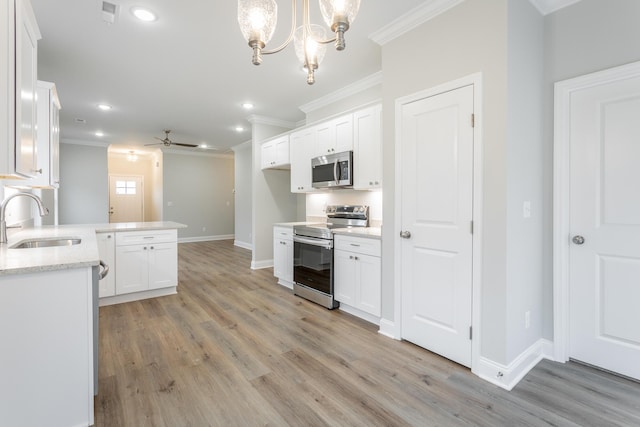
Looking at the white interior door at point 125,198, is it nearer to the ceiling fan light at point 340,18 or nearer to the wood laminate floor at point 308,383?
the wood laminate floor at point 308,383

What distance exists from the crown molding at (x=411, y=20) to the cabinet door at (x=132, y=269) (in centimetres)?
353

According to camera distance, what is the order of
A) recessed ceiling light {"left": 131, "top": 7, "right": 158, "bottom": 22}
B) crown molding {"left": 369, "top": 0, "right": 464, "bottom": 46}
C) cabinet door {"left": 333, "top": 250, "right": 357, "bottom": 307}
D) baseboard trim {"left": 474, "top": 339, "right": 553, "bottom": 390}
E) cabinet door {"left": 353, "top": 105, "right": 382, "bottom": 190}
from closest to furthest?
baseboard trim {"left": 474, "top": 339, "right": 553, "bottom": 390} < crown molding {"left": 369, "top": 0, "right": 464, "bottom": 46} < recessed ceiling light {"left": 131, "top": 7, "right": 158, "bottom": 22} < cabinet door {"left": 333, "top": 250, "right": 357, "bottom": 307} < cabinet door {"left": 353, "top": 105, "right": 382, "bottom": 190}

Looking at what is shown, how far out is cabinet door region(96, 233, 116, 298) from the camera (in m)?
3.54

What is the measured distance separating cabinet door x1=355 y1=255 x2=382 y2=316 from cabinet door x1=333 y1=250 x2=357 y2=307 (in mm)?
64

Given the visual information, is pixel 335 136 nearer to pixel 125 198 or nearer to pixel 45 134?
pixel 45 134

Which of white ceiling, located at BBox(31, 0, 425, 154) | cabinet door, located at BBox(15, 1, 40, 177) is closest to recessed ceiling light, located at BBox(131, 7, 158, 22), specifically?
white ceiling, located at BBox(31, 0, 425, 154)

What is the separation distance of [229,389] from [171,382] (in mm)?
424

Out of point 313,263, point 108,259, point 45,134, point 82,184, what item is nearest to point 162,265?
point 108,259

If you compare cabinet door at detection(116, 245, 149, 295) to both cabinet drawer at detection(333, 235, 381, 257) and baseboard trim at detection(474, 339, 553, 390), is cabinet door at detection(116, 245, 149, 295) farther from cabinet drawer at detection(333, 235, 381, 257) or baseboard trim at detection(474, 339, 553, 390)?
baseboard trim at detection(474, 339, 553, 390)

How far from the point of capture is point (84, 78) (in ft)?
12.4

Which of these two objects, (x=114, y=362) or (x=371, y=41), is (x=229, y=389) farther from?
(x=371, y=41)

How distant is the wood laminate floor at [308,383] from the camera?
173cm

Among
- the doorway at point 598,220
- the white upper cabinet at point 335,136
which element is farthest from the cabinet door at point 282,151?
the doorway at point 598,220

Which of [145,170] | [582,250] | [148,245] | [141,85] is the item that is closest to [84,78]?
[141,85]
